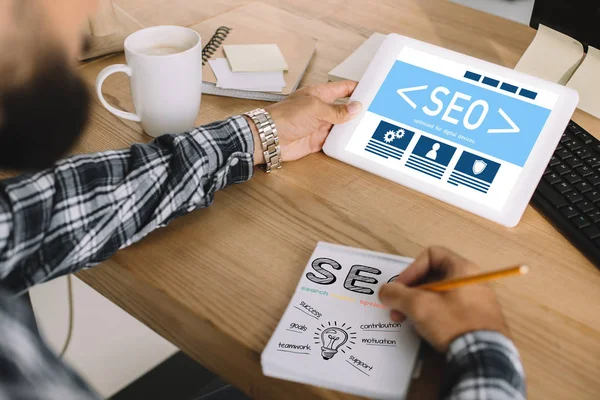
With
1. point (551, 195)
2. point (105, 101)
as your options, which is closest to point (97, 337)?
point (105, 101)

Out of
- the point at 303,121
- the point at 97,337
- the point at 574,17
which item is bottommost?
the point at 97,337

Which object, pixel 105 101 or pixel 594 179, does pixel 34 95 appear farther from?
pixel 594 179

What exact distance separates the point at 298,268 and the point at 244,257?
0.23 ft

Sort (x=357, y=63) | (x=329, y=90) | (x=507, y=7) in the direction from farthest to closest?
(x=507, y=7) → (x=357, y=63) → (x=329, y=90)

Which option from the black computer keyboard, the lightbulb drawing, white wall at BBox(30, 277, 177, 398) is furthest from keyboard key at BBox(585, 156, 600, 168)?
white wall at BBox(30, 277, 177, 398)

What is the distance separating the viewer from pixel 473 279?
0.58 metres

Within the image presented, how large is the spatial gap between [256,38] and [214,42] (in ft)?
→ 0.26

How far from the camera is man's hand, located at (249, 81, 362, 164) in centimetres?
86

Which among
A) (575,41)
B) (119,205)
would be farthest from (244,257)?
(575,41)

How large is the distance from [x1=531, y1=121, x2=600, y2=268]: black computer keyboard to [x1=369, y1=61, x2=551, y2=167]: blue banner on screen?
0.05m

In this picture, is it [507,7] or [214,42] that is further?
[507,7]

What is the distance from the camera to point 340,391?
0.59 m

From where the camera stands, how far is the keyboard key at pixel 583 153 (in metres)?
0.82

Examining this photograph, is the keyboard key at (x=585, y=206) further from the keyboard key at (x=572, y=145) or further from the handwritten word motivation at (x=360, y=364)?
the handwritten word motivation at (x=360, y=364)
